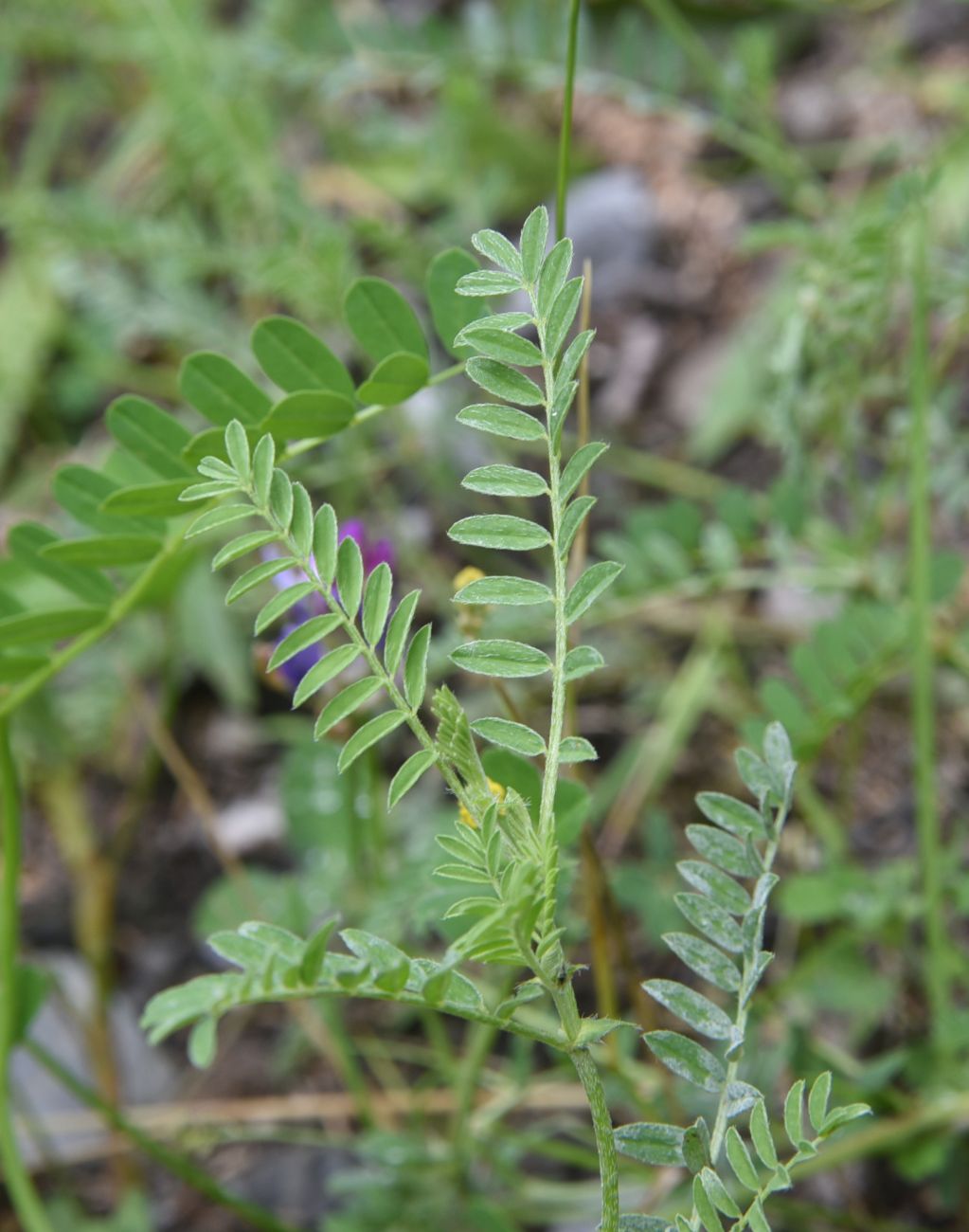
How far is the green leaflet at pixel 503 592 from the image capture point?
646mm

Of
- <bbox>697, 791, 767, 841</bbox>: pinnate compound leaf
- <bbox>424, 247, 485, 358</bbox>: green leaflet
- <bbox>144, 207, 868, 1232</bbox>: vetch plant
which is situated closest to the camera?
<bbox>144, 207, 868, 1232</bbox>: vetch plant

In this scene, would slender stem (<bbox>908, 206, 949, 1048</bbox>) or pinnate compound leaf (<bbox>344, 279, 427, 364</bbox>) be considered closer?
pinnate compound leaf (<bbox>344, 279, 427, 364</bbox>)

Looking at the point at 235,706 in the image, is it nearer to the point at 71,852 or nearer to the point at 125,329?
the point at 71,852

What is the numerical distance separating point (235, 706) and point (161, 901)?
0.98 feet

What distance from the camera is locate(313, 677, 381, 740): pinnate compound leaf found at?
646 mm

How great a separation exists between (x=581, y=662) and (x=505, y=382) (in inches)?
6.1

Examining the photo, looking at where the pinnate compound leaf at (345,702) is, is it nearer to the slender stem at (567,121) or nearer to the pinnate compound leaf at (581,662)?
the pinnate compound leaf at (581,662)

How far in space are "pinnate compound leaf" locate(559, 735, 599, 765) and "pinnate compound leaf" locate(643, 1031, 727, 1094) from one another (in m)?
0.15

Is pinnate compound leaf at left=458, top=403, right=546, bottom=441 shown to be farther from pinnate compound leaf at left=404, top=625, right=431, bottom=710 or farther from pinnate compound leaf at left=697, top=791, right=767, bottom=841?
pinnate compound leaf at left=697, top=791, right=767, bottom=841

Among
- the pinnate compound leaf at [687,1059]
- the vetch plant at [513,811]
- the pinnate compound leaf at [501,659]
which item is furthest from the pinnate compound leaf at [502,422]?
the pinnate compound leaf at [687,1059]

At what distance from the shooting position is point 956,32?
2.12 m

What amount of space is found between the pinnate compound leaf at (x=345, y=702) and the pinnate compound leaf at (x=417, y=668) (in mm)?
16

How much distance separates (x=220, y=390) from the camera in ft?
2.88

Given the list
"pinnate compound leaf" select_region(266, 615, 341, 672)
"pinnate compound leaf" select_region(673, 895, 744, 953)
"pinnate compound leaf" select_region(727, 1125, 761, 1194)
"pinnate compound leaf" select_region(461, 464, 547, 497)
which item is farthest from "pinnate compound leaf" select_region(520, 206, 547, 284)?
"pinnate compound leaf" select_region(727, 1125, 761, 1194)
